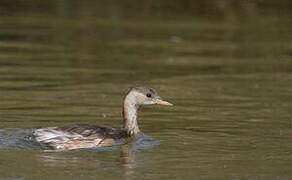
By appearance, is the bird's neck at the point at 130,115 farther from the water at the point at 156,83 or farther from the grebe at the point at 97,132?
the water at the point at 156,83

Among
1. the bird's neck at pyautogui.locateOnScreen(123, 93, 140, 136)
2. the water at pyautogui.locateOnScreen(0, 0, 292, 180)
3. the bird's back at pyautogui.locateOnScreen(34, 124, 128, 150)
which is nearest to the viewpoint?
the water at pyautogui.locateOnScreen(0, 0, 292, 180)

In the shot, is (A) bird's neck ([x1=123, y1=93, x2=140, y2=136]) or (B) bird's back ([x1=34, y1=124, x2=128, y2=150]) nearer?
(B) bird's back ([x1=34, y1=124, x2=128, y2=150])

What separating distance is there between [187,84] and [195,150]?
5668 millimetres

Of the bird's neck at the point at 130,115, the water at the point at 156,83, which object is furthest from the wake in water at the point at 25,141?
the bird's neck at the point at 130,115

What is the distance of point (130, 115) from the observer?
50.2 ft

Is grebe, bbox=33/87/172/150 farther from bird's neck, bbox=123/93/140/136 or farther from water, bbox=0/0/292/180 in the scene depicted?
water, bbox=0/0/292/180

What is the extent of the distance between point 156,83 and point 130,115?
4.67 metres

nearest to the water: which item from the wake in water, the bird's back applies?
the wake in water

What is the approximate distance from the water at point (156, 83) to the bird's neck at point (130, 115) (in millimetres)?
259

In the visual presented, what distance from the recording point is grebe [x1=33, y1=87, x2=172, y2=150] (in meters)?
14.1

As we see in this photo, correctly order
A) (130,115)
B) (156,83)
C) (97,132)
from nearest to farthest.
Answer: (97,132)
(130,115)
(156,83)

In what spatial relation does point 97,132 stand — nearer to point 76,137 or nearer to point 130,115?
point 76,137

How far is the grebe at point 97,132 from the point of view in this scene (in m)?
14.1

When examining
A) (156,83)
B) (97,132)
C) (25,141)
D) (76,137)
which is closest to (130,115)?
(97,132)
